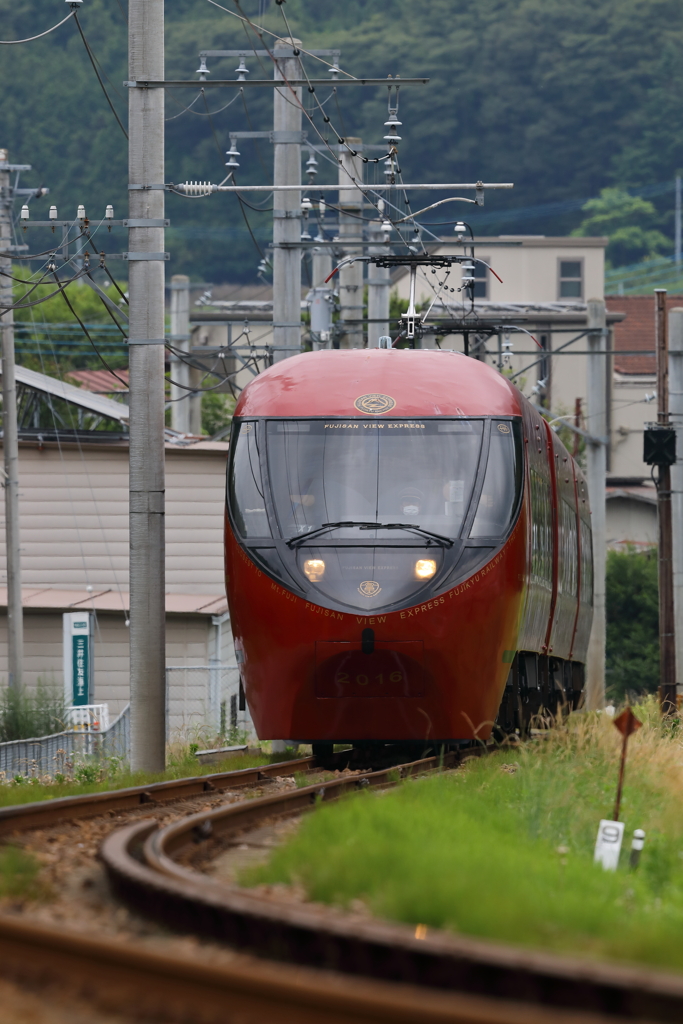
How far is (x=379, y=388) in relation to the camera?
44.0 ft

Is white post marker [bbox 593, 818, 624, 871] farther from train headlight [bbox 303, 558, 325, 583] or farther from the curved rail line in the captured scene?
train headlight [bbox 303, 558, 325, 583]

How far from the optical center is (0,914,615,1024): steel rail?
4684mm

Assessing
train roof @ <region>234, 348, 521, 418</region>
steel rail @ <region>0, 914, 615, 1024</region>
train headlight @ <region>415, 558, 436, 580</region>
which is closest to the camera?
steel rail @ <region>0, 914, 615, 1024</region>

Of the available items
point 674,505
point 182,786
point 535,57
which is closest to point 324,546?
point 182,786

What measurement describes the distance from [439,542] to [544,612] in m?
3.51

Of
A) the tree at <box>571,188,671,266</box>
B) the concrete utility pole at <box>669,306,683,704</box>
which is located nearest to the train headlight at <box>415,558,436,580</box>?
the concrete utility pole at <box>669,306,683,704</box>

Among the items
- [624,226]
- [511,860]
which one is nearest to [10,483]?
[511,860]

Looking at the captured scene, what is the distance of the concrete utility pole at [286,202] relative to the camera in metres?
20.6

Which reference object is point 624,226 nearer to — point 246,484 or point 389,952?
point 246,484

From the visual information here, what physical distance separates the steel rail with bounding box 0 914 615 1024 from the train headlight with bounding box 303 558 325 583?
21.8 ft

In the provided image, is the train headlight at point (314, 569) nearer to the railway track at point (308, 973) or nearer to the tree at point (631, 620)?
the railway track at point (308, 973)

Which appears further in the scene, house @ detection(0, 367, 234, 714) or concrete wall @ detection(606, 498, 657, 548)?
concrete wall @ detection(606, 498, 657, 548)

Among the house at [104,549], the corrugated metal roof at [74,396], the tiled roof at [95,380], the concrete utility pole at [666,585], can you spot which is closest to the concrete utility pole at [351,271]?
the house at [104,549]

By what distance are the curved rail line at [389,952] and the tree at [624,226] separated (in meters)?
116
